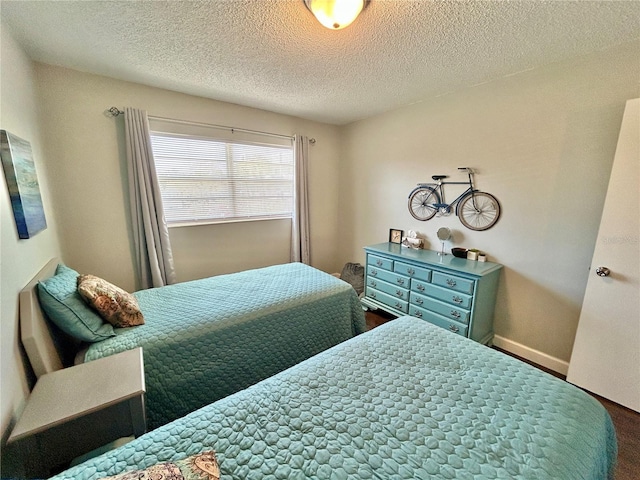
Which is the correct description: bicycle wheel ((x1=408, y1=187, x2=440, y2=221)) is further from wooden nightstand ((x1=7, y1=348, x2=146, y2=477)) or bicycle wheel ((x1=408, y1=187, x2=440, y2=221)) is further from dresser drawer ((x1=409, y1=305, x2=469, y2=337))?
wooden nightstand ((x1=7, y1=348, x2=146, y2=477))

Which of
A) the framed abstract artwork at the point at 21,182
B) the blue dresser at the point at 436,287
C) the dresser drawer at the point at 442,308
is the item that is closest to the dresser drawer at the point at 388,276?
the blue dresser at the point at 436,287

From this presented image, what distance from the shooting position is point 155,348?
1424 millimetres

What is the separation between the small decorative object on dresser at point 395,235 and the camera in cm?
312

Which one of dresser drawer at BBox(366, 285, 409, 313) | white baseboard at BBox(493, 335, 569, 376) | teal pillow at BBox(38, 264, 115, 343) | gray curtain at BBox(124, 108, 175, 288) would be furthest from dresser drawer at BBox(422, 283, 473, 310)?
gray curtain at BBox(124, 108, 175, 288)

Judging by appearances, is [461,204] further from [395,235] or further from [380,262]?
[380,262]

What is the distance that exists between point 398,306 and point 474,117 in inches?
77.5

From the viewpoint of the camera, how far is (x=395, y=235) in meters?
3.16

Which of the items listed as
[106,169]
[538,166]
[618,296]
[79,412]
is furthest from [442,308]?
[106,169]

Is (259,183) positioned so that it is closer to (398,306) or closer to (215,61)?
(215,61)

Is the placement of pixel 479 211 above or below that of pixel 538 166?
below

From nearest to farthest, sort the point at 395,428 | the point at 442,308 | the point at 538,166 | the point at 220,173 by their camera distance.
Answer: the point at 395,428, the point at 538,166, the point at 442,308, the point at 220,173

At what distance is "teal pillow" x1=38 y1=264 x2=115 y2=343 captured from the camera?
1.33m

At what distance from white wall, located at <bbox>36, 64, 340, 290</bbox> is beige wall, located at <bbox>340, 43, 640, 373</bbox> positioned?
2.14 meters

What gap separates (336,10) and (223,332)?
74.2 inches
